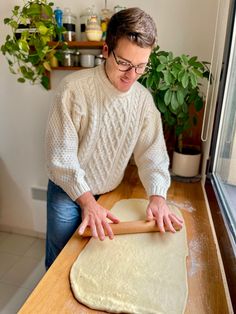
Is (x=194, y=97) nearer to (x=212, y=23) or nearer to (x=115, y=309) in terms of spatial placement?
(x=212, y=23)

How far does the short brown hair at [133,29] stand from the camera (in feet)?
2.31

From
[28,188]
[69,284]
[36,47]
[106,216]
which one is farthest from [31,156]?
[69,284]

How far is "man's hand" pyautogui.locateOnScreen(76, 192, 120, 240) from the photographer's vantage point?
0.71 metres

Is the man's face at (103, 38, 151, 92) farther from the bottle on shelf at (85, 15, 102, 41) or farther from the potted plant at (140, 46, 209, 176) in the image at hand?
the bottle on shelf at (85, 15, 102, 41)

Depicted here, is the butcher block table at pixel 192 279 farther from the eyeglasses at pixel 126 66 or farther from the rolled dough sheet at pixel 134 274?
the eyeglasses at pixel 126 66

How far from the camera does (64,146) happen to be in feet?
2.68

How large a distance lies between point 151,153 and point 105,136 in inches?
7.7

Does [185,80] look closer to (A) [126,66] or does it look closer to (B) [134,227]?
(A) [126,66]

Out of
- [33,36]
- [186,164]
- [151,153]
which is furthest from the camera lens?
[33,36]

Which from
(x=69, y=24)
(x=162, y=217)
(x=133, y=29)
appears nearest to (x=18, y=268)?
(x=162, y=217)

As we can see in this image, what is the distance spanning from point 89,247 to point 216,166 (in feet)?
2.21

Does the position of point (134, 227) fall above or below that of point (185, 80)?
below

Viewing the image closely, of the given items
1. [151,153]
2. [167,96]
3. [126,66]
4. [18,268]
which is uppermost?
[126,66]

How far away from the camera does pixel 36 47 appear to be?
132 centimetres
